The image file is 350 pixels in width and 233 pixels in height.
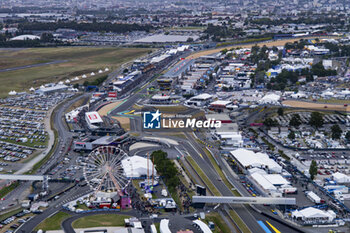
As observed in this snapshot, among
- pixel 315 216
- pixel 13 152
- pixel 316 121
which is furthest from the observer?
pixel 316 121

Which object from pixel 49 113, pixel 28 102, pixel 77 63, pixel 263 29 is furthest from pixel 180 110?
pixel 263 29

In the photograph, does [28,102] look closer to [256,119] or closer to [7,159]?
[7,159]

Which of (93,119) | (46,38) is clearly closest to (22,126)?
(93,119)

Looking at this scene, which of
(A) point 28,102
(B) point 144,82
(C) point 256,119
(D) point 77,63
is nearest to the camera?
(C) point 256,119

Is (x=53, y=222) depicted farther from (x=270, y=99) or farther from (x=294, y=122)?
(x=270, y=99)

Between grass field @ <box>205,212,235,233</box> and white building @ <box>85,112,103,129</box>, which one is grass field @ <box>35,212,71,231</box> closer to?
grass field @ <box>205,212,235,233</box>

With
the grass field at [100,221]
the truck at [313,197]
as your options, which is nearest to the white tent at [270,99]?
the truck at [313,197]

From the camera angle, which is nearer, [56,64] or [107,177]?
[107,177]

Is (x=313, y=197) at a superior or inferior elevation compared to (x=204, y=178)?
superior
